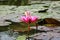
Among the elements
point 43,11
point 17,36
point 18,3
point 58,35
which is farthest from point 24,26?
point 18,3

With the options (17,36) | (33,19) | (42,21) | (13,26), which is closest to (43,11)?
(42,21)

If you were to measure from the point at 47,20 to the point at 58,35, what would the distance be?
41cm

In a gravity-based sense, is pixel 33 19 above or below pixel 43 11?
above

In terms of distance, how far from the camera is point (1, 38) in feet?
5.18

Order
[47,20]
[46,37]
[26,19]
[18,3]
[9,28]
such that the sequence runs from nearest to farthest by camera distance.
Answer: [26,19] < [46,37] < [9,28] < [47,20] < [18,3]

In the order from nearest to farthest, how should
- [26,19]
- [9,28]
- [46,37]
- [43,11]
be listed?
[26,19], [46,37], [9,28], [43,11]

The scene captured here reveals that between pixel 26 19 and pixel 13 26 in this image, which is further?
pixel 13 26

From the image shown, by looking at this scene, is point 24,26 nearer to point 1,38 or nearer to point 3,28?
point 3,28

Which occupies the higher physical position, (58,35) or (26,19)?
(26,19)

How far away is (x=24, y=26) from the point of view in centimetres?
189

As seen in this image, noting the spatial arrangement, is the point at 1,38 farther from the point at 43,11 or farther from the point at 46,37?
the point at 43,11

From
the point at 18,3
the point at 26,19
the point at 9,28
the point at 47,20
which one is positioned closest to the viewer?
the point at 26,19

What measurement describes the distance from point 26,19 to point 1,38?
11.7 inches

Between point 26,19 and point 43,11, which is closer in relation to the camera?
point 26,19
